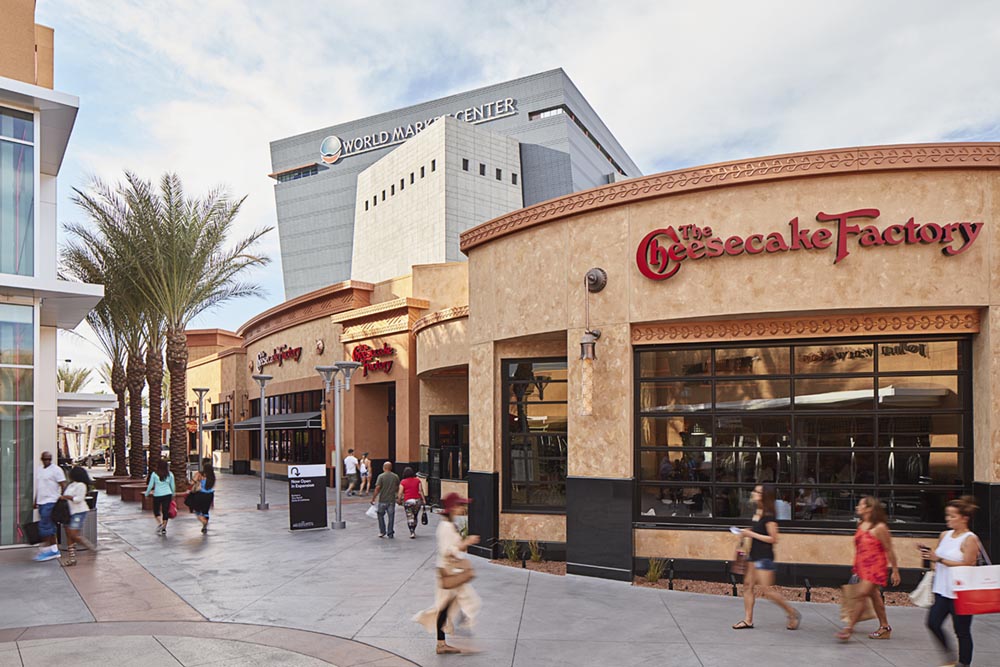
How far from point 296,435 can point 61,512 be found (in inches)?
996

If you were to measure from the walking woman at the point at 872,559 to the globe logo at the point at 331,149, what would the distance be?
88.6 meters

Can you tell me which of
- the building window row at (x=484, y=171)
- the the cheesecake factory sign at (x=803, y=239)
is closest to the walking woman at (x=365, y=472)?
the the cheesecake factory sign at (x=803, y=239)

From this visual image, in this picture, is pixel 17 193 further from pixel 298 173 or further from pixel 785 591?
pixel 298 173

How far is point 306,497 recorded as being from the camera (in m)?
19.3

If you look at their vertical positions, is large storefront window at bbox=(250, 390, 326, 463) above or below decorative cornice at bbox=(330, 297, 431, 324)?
below

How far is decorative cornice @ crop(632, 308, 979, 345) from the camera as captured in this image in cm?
1156

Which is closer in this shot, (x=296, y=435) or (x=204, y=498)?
(x=204, y=498)

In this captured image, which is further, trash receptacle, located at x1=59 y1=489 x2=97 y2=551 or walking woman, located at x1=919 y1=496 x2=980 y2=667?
trash receptacle, located at x1=59 y1=489 x2=97 y2=551

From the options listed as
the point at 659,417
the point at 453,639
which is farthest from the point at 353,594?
the point at 659,417

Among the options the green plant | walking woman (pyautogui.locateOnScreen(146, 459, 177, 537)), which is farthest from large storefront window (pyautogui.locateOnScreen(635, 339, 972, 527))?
walking woman (pyautogui.locateOnScreen(146, 459, 177, 537))

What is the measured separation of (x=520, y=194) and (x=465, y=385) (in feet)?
156

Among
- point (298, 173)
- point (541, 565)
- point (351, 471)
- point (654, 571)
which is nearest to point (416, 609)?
point (541, 565)

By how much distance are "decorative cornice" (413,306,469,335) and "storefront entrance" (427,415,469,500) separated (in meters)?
3.19

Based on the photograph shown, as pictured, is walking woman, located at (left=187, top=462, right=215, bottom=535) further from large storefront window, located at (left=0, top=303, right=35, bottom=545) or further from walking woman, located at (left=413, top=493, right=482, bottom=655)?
walking woman, located at (left=413, top=493, right=482, bottom=655)
